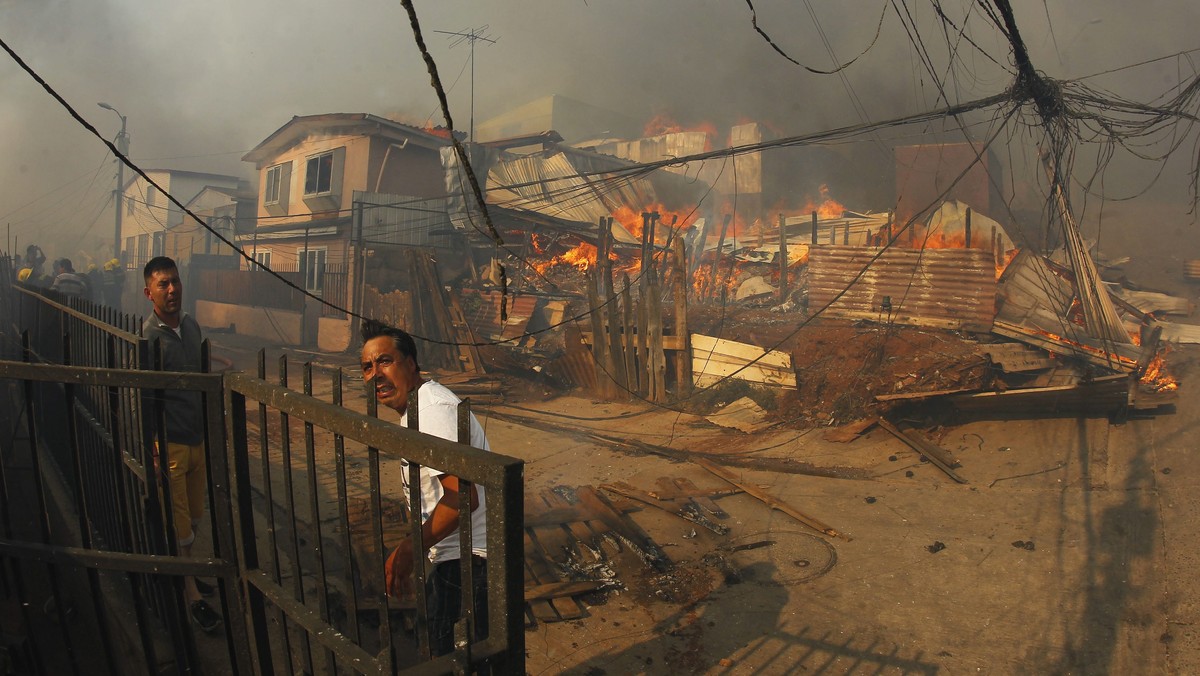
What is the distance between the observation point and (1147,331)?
10680 mm

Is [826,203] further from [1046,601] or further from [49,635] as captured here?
[49,635]

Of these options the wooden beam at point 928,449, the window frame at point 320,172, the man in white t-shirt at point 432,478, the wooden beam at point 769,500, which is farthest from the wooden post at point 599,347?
the window frame at point 320,172

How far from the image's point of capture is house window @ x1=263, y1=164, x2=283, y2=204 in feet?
86.5

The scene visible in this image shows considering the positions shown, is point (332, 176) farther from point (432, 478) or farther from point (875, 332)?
point (432, 478)

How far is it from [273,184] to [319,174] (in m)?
4.02

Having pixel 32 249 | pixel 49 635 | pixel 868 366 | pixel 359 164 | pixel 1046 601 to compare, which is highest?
pixel 359 164

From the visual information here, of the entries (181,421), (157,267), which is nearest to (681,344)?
(157,267)

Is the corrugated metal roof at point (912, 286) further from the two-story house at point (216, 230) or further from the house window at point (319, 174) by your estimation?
the two-story house at point (216, 230)

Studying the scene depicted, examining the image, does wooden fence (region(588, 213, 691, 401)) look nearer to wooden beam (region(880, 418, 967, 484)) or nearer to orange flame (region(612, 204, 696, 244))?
wooden beam (region(880, 418, 967, 484))

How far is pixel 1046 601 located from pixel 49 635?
18.4 feet

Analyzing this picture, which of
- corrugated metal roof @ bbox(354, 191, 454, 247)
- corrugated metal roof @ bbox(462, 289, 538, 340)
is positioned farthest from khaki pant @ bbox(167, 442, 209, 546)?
corrugated metal roof @ bbox(354, 191, 454, 247)

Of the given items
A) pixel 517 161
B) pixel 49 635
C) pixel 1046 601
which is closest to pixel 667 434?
pixel 1046 601

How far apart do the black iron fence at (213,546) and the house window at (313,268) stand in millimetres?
18559

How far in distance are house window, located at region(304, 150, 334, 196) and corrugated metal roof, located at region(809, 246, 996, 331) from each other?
701 inches
